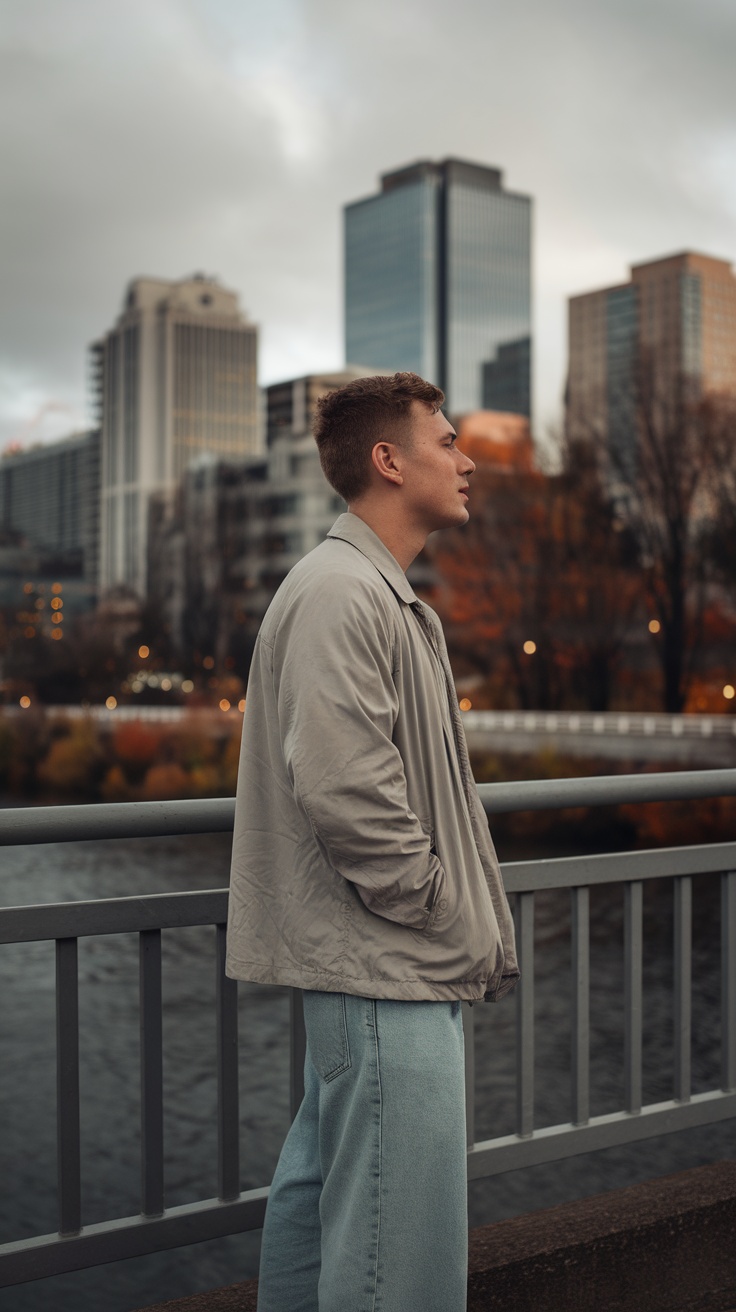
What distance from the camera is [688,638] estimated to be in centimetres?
3409

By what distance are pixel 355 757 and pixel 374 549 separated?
363 mm

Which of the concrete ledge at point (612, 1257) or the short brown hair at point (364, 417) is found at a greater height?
the short brown hair at point (364, 417)

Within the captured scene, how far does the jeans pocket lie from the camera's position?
184 cm

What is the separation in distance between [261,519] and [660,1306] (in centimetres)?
6340

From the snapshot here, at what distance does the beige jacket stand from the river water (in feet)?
33.0

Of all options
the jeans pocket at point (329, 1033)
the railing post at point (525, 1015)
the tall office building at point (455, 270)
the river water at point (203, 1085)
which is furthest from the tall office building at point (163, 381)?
the jeans pocket at point (329, 1033)

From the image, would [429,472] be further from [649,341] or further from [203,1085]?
[649,341]

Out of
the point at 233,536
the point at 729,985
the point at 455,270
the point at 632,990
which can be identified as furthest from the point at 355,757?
the point at 455,270

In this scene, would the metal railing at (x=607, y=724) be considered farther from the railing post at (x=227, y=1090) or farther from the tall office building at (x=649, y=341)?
the railing post at (x=227, y=1090)

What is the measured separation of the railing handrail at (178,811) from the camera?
211 centimetres

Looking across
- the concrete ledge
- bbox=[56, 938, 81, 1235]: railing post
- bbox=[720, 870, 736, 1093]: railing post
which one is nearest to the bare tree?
bbox=[720, 870, 736, 1093]: railing post

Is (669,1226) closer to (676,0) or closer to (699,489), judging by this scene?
(699,489)

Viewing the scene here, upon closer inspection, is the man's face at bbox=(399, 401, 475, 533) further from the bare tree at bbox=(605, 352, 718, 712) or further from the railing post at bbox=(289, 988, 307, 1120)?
the bare tree at bbox=(605, 352, 718, 712)

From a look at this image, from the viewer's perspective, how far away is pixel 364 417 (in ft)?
6.46
